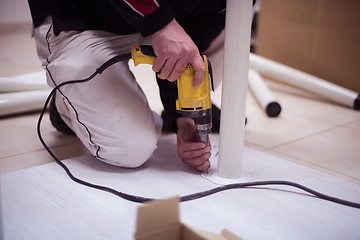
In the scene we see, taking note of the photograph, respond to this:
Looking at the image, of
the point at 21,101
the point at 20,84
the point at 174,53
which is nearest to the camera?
the point at 174,53

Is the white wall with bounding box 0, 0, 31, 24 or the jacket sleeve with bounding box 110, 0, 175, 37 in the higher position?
the jacket sleeve with bounding box 110, 0, 175, 37

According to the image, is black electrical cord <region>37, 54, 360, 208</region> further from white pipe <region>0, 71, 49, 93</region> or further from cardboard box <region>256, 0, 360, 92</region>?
cardboard box <region>256, 0, 360, 92</region>

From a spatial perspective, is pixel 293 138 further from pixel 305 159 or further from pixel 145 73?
pixel 145 73

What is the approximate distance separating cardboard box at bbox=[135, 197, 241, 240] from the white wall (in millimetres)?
2956

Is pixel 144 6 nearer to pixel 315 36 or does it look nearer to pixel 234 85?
pixel 234 85

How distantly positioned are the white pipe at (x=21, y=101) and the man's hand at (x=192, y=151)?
2.13ft

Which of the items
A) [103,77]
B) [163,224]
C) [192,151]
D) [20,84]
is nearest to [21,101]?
[20,84]

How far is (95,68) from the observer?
1103mm

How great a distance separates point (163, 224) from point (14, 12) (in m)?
3.20

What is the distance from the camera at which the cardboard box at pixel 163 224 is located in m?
0.63

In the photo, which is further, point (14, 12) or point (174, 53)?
point (14, 12)

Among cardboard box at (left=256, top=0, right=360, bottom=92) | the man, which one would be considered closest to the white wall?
cardboard box at (left=256, top=0, right=360, bottom=92)

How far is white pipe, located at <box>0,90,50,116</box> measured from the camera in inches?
60.2

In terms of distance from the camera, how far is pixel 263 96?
1.73m
